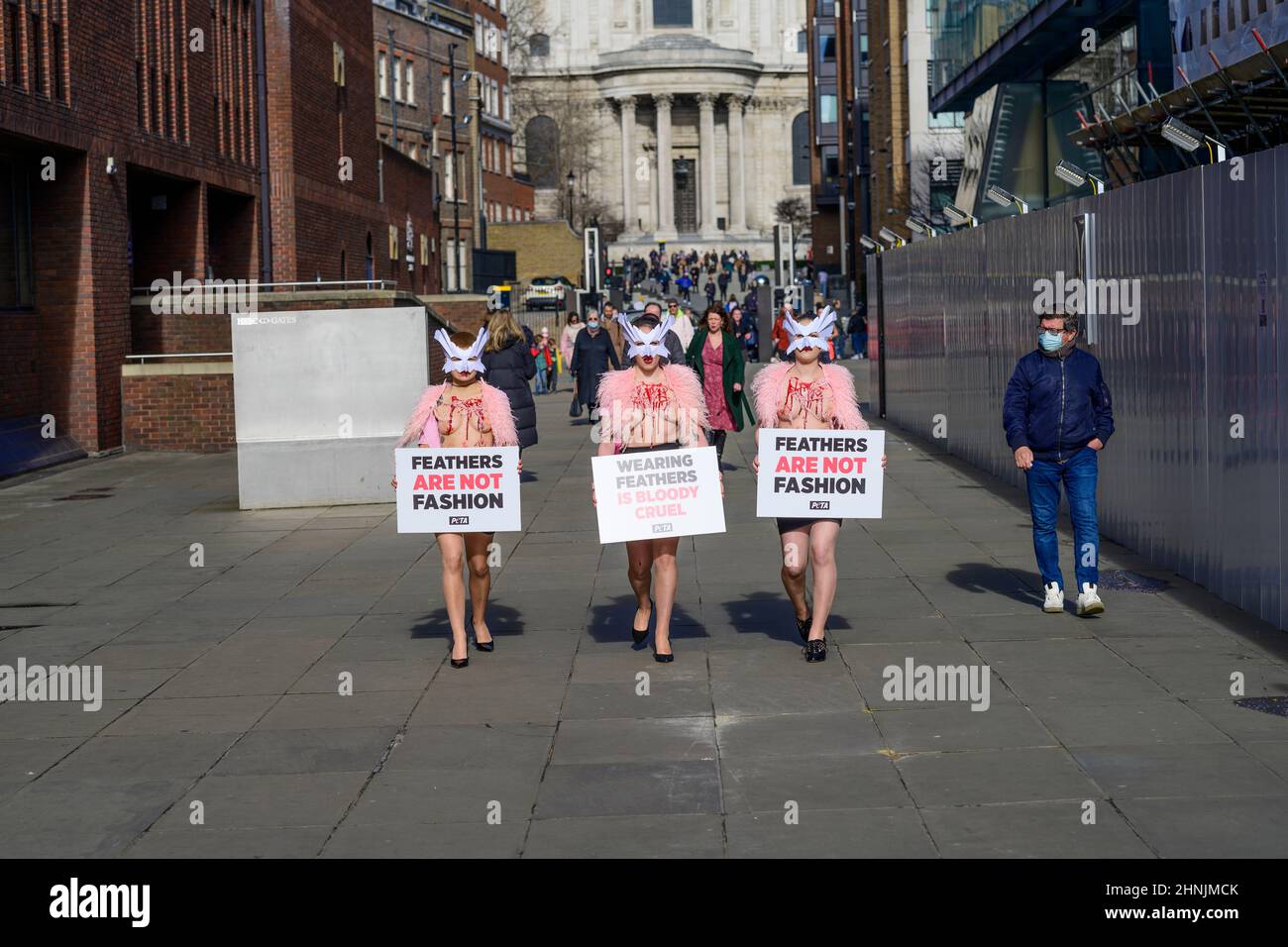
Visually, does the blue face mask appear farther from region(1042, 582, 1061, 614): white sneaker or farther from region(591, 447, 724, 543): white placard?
region(591, 447, 724, 543): white placard

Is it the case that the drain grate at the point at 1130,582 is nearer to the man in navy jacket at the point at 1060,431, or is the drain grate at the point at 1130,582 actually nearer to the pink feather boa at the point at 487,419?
the man in navy jacket at the point at 1060,431

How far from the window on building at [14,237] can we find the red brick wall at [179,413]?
2130mm

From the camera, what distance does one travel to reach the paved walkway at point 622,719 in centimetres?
655

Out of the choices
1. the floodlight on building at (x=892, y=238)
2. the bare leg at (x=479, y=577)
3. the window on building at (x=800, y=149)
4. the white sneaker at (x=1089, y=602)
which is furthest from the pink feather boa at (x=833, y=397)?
the window on building at (x=800, y=149)

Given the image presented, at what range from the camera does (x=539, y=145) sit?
375 ft

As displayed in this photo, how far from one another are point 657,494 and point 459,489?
1.12 meters

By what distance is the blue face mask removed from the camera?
1065 centimetres

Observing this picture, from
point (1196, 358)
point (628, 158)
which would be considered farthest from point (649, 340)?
point (628, 158)

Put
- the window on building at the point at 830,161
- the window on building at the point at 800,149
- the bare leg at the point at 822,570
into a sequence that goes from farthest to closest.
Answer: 1. the window on building at the point at 800,149
2. the window on building at the point at 830,161
3. the bare leg at the point at 822,570

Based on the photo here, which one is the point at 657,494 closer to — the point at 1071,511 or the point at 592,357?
the point at 1071,511

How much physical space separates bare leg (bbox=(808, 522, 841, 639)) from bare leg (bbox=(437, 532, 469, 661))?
6.17 feet

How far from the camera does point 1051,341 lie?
10688 mm

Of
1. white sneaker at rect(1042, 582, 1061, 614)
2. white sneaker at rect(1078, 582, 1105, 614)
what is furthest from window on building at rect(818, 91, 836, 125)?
white sneaker at rect(1078, 582, 1105, 614)
